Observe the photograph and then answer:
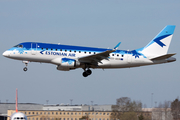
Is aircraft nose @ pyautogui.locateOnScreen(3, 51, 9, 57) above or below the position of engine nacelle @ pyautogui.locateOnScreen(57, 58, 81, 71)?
above

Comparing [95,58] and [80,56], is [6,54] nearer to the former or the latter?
[80,56]

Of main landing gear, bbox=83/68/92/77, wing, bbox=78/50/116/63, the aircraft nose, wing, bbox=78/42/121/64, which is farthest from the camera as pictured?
main landing gear, bbox=83/68/92/77

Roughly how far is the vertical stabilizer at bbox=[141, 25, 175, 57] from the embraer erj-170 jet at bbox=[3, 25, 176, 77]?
0.74m

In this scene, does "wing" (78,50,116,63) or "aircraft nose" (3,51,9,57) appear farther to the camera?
"aircraft nose" (3,51,9,57)

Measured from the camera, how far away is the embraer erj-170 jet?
149 ft

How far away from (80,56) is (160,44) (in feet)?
41.0

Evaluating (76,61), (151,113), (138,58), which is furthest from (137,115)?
(76,61)

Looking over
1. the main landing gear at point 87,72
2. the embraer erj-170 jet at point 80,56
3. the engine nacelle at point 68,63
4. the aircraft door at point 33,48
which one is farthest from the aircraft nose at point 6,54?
the main landing gear at point 87,72

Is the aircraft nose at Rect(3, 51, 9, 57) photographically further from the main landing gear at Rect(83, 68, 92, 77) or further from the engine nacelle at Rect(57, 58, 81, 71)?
the main landing gear at Rect(83, 68, 92, 77)

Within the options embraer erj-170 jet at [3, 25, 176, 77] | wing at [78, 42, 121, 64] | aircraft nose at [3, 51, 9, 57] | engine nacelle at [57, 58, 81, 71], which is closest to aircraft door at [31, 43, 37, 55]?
embraer erj-170 jet at [3, 25, 176, 77]

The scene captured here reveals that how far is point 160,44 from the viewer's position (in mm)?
51219

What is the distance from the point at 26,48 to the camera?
1810 inches

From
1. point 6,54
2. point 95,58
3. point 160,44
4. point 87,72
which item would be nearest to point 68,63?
point 95,58

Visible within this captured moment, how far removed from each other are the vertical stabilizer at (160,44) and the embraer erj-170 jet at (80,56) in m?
0.74
